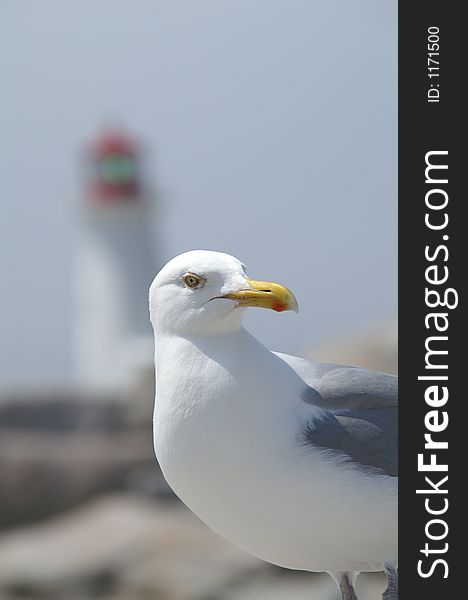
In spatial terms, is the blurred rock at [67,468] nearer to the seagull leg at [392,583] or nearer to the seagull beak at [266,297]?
the seagull leg at [392,583]

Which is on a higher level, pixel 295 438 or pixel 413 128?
pixel 413 128

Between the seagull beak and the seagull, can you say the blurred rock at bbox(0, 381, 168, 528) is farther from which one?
the seagull beak

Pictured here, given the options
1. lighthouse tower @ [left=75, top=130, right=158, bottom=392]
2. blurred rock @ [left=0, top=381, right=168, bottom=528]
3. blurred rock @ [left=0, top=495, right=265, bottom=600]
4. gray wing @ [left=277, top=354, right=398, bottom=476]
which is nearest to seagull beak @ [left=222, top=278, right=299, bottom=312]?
gray wing @ [left=277, top=354, right=398, bottom=476]

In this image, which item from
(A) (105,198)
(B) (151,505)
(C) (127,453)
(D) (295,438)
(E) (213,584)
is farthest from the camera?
(A) (105,198)

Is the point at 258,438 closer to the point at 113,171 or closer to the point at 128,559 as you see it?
the point at 128,559

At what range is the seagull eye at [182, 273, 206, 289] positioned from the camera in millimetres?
1965

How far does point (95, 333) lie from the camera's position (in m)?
21.1

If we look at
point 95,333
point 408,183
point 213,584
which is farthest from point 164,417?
point 95,333

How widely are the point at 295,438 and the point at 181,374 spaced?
0.22 m

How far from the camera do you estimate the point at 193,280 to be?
1.97 meters

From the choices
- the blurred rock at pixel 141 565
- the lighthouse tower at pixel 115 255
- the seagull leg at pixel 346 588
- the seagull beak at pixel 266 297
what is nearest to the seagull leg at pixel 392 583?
the seagull leg at pixel 346 588

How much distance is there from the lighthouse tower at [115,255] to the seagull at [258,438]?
742 inches

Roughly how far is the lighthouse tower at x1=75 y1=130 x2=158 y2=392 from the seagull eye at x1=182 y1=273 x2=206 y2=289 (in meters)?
18.9

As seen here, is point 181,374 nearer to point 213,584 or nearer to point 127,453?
point 213,584
